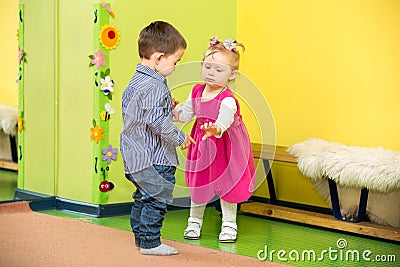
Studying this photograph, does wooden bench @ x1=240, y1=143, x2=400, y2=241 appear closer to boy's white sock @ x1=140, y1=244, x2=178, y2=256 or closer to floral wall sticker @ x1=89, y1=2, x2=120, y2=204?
floral wall sticker @ x1=89, y1=2, x2=120, y2=204

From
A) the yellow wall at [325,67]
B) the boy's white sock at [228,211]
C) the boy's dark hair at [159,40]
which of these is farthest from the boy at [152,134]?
the yellow wall at [325,67]

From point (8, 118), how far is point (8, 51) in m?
0.38

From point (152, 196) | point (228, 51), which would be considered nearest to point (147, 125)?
point (152, 196)

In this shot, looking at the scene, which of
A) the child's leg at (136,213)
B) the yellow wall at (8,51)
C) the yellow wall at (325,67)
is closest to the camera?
the child's leg at (136,213)

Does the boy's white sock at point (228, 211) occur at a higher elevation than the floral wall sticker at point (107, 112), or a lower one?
lower

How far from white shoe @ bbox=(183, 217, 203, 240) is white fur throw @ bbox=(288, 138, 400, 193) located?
64 centimetres

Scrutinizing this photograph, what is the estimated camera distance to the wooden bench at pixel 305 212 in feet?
11.5

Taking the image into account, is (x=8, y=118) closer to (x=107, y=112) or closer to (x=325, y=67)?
(x=107, y=112)

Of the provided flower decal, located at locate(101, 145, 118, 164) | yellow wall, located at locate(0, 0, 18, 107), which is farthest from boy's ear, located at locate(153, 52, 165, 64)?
yellow wall, located at locate(0, 0, 18, 107)

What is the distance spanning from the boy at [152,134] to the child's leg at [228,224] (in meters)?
0.41

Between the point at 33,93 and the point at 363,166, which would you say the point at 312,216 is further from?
the point at 33,93

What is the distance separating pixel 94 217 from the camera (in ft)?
12.8

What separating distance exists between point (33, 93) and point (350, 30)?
176 cm

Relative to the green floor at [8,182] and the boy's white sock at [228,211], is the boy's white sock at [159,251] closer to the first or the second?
the boy's white sock at [228,211]
